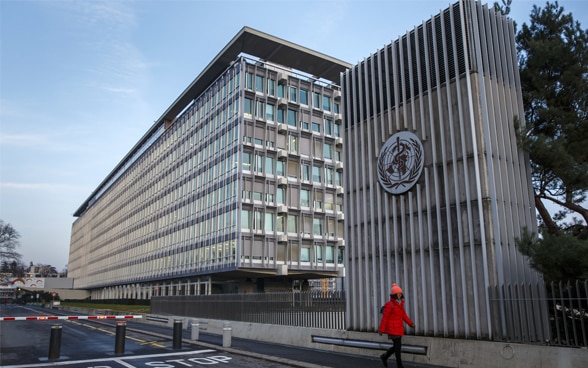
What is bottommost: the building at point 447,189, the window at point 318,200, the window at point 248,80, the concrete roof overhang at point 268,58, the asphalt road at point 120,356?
the asphalt road at point 120,356

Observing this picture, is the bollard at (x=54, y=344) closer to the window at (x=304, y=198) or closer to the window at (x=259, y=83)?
the window at (x=304, y=198)

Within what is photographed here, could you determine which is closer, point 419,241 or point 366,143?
point 419,241

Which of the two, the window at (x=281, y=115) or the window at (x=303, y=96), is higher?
the window at (x=303, y=96)

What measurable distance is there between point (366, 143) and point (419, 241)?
4.02 metres

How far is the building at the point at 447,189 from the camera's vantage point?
36.4 ft

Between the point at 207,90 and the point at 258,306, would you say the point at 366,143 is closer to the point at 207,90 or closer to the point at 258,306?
the point at 258,306

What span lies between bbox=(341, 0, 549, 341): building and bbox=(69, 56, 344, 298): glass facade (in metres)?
26.0

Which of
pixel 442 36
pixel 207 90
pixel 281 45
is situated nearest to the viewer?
pixel 442 36

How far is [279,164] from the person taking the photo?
4409cm

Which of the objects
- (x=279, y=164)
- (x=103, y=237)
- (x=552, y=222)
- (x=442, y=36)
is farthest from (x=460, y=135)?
(x=103, y=237)

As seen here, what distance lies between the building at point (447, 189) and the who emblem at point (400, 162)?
0.03 m

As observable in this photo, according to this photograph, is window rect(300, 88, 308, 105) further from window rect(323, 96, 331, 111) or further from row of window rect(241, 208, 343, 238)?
row of window rect(241, 208, 343, 238)

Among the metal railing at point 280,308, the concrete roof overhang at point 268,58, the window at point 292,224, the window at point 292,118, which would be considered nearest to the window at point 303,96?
the window at point 292,118

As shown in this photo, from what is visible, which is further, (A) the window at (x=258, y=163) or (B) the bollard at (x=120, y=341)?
(A) the window at (x=258, y=163)
